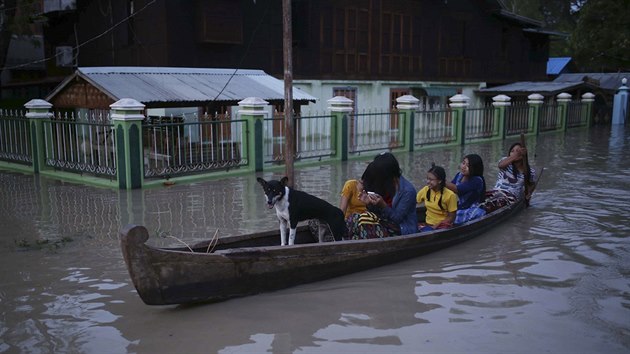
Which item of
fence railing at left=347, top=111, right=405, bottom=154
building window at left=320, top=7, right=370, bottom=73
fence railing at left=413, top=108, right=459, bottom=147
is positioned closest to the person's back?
fence railing at left=347, top=111, right=405, bottom=154

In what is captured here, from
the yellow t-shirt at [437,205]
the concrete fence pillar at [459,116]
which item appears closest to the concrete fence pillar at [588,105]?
the concrete fence pillar at [459,116]

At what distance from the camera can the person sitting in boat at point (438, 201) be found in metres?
7.17

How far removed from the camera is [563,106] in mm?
26703

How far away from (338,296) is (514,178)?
4813mm

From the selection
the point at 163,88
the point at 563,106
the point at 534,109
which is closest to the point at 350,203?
the point at 163,88

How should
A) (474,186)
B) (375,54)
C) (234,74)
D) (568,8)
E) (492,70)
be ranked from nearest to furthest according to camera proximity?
(474,186) → (234,74) → (375,54) → (492,70) → (568,8)

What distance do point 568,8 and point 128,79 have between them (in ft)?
137

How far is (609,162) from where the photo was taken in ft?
54.3

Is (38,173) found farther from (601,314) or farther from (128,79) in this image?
(601,314)

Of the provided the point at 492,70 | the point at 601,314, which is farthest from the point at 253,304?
the point at 492,70

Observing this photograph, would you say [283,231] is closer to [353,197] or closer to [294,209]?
[294,209]

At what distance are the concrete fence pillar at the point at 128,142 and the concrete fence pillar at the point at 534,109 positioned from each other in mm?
17785

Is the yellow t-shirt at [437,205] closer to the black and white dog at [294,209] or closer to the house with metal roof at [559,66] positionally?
the black and white dog at [294,209]

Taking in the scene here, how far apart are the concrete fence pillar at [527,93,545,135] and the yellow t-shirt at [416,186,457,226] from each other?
18.5 metres
